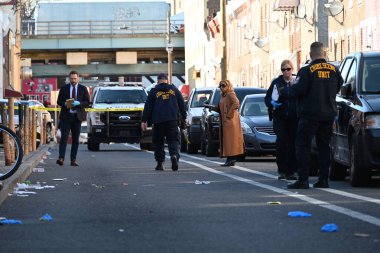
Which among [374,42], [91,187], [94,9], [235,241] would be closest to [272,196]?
[91,187]

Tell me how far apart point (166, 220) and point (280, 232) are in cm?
163

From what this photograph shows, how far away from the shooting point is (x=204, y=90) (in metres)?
Result: 38.0

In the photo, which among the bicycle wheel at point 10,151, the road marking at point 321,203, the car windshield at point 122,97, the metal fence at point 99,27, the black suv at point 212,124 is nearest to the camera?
the road marking at point 321,203

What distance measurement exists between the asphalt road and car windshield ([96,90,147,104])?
2090 cm

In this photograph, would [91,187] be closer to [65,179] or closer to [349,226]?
[65,179]

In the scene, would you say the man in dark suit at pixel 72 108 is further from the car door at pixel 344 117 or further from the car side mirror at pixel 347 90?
the car side mirror at pixel 347 90

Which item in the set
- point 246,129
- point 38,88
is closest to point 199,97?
point 246,129

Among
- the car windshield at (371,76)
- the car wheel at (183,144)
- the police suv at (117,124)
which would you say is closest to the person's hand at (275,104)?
the car windshield at (371,76)

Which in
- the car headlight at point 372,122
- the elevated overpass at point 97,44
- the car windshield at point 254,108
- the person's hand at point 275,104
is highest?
the elevated overpass at point 97,44

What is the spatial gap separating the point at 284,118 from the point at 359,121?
2969 millimetres

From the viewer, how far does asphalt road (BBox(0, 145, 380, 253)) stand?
1034 centimetres

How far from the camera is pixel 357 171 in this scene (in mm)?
17922

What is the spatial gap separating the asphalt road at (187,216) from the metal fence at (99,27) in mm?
84751

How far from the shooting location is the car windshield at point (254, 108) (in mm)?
30661
